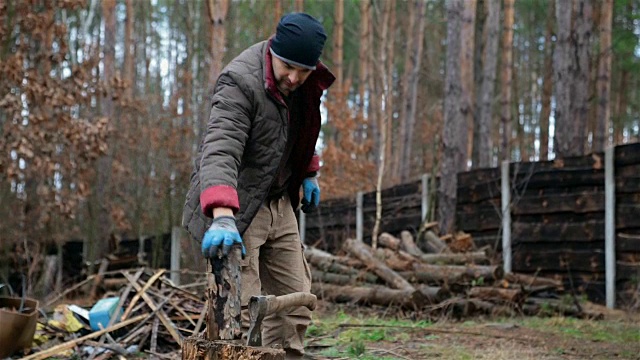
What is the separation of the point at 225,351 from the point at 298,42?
145 cm

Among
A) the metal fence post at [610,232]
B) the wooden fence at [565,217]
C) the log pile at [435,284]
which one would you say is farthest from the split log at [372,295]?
the metal fence post at [610,232]

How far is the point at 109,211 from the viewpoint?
16.9 metres

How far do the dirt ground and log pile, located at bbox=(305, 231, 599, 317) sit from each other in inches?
6.4

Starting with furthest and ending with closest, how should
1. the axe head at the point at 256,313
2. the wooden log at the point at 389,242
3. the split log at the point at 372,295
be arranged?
the wooden log at the point at 389,242 → the split log at the point at 372,295 → the axe head at the point at 256,313

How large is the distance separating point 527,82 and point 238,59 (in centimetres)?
3814

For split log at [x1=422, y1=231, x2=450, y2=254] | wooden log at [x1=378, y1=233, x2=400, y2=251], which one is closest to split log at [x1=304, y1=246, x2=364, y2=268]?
wooden log at [x1=378, y1=233, x2=400, y2=251]

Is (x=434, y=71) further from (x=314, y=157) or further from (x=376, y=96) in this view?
(x=314, y=157)

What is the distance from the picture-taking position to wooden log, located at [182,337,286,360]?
3.55 meters

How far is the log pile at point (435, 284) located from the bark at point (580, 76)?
10.0 feet

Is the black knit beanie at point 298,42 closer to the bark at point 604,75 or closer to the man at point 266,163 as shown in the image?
the man at point 266,163

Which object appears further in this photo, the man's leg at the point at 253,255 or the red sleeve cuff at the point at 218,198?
the man's leg at the point at 253,255

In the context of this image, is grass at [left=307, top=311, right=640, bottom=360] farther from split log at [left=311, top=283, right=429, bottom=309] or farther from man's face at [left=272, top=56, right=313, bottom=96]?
man's face at [left=272, top=56, right=313, bottom=96]

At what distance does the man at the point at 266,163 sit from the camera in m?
3.85

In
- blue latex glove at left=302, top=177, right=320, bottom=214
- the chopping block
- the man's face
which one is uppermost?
the man's face
